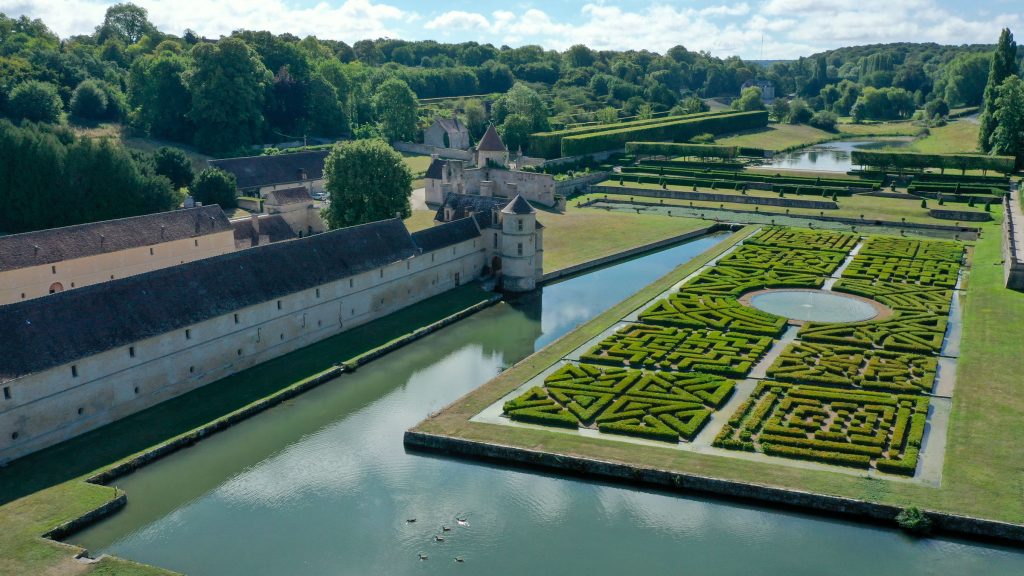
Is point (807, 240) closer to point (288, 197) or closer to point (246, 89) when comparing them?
point (288, 197)

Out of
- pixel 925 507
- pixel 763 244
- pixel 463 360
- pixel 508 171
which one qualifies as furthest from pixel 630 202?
pixel 925 507

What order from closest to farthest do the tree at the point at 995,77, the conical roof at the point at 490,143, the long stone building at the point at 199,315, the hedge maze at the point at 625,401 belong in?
the long stone building at the point at 199,315 < the hedge maze at the point at 625,401 < the conical roof at the point at 490,143 < the tree at the point at 995,77

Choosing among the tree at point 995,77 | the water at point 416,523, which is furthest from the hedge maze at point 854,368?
the tree at point 995,77

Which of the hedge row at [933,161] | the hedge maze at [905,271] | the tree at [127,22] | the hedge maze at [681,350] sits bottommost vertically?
the hedge maze at [681,350]

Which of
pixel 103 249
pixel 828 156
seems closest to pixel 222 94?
pixel 103 249

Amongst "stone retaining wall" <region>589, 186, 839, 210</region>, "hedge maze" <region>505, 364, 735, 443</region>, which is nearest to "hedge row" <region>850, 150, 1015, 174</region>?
"stone retaining wall" <region>589, 186, 839, 210</region>

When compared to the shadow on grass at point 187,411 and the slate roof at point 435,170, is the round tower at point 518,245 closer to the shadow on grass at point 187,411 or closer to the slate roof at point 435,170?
the shadow on grass at point 187,411
